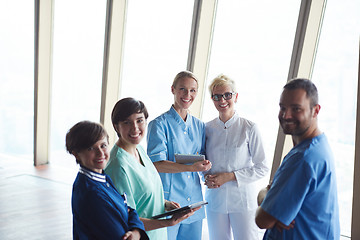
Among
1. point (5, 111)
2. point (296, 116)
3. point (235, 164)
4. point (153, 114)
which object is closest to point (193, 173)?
point (235, 164)

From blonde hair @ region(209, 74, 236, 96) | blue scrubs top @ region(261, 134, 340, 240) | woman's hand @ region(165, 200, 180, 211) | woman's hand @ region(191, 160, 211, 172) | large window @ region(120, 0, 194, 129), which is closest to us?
blue scrubs top @ region(261, 134, 340, 240)

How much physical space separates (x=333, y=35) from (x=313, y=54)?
249mm

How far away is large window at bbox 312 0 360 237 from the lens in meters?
3.70

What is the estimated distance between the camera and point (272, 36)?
4.12m

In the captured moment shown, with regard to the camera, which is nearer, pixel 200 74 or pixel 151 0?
pixel 200 74

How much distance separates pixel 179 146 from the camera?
2562mm

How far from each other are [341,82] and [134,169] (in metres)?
2.69

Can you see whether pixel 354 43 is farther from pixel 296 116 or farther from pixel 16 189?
pixel 16 189

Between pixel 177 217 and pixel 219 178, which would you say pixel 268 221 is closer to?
pixel 177 217

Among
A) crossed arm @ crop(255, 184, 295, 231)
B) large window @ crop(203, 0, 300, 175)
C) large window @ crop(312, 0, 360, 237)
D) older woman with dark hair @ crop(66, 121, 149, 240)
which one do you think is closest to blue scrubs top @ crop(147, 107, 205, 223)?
older woman with dark hair @ crop(66, 121, 149, 240)

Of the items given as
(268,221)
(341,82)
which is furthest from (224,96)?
(341,82)

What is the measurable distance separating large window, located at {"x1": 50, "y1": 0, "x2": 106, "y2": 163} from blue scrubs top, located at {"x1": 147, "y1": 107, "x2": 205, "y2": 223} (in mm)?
3306

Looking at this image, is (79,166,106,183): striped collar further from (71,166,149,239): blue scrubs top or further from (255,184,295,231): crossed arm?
(255,184,295,231): crossed arm

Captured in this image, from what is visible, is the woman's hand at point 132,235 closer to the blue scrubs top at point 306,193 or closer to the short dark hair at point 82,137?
the short dark hair at point 82,137
